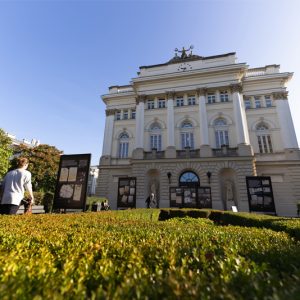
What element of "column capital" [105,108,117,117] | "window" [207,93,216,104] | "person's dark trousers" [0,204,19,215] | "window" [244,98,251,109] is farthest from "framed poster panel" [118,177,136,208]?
"window" [244,98,251,109]

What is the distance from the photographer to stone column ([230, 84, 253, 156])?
77.4 feet

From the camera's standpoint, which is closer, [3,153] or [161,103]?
[3,153]

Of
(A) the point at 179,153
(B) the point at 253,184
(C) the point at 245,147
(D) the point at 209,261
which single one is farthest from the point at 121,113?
(D) the point at 209,261

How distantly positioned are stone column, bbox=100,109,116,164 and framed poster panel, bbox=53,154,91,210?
57.1 feet

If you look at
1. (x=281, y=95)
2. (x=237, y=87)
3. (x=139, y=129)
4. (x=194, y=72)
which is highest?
(x=194, y=72)

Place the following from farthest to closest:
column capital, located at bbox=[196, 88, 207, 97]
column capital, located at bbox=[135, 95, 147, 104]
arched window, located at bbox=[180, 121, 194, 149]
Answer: column capital, located at bbox=[135, 95, 147, 104] → column capital, located at bbox=[196, 88, 207, 97] → arched window, located at bbox=[180, 121, 194, 149]

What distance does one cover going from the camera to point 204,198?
761 inches

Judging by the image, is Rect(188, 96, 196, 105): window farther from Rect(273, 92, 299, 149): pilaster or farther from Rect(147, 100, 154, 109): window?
Rect(273, 92, 299, 149): pilaster

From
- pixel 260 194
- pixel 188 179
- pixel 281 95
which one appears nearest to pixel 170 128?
pixel 188 179

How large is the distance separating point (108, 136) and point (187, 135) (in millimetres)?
12315

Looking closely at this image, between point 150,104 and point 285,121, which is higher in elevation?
point 150,104

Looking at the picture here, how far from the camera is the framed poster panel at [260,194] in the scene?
55.4 ft

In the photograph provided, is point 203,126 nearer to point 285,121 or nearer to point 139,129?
point 139,129

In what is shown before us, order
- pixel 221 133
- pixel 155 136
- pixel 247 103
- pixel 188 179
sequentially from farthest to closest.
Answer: pixel 155 136, pixel 247 103, pixel 221 133, pixel 188 179
